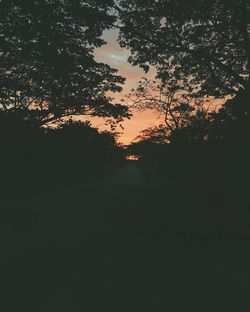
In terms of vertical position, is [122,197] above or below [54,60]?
below

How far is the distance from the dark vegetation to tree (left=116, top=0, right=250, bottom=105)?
2.2 inches

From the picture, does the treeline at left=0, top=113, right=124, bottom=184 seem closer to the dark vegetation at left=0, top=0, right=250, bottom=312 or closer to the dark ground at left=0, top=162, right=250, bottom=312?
the dark vegetation at left=0, top=0, right=250, bottom=312

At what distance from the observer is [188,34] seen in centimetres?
1770

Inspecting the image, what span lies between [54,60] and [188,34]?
45.5 ft

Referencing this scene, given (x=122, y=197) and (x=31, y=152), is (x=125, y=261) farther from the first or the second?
(x=31, y=152)

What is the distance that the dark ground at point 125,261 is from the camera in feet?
19.0

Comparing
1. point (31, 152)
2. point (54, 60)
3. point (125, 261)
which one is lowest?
point (125, 261)

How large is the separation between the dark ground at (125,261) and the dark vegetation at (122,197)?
27 millimetres

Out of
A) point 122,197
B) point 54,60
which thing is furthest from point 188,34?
point 54,60

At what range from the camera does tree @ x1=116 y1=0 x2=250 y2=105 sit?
16109mm

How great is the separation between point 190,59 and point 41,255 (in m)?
12.1

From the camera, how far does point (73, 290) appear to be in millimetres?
6188

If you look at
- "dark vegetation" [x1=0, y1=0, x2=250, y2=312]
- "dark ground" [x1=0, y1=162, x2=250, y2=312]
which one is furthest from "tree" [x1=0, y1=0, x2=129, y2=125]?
"dark ground" [x1=0, y1=162, x2=250, y2=312]

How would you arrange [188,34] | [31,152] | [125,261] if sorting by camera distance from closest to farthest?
[125,261] → [188,34] → [31,152]
